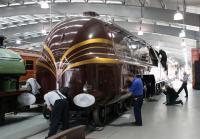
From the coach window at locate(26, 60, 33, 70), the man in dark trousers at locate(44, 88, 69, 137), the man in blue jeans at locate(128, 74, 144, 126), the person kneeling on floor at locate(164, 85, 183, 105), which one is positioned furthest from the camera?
the coach window at locate(26, 60, 33, 70)

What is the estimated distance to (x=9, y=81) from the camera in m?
11.9

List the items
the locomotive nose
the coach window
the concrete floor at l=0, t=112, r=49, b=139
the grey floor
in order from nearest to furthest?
the grey floor → the locomotive nose → the concrete floor at l=0, t=112, r=49, b=139 → the coach window

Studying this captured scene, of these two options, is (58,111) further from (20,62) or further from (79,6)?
(79,6)

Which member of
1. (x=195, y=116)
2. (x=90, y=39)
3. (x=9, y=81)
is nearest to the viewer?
(x=90, y=39)

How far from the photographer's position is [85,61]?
988cm

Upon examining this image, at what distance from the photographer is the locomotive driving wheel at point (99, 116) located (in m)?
10.6

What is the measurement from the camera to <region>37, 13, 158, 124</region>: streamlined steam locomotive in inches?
387

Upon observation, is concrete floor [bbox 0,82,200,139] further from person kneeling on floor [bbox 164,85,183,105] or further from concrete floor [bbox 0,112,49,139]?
person kneeling on floor [bbox 164,85,183,105]

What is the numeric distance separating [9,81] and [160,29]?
21161mm

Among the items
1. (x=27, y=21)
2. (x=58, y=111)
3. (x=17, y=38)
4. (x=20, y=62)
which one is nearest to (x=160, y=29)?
(x=27, y=21)

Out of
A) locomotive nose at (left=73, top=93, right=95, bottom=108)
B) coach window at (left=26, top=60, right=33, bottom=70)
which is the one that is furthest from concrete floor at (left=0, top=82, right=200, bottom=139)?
coach window at (left=26, top=60, right=33, bottom=70)

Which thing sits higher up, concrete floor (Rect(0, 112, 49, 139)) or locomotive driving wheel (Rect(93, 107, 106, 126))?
locomotive driving wheel (Rect(93, 107, 106, 126))

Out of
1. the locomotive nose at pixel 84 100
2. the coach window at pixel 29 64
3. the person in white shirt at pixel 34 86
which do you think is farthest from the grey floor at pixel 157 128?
the coach window at pixel 29 64

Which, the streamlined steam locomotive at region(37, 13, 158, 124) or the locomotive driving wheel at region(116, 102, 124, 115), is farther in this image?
the locomotive driving wheel at region(116, 102, 124, 115)
